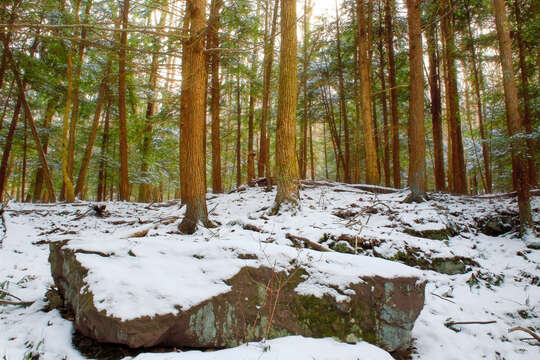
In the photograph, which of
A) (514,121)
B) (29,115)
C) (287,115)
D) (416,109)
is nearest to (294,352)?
(287,115)

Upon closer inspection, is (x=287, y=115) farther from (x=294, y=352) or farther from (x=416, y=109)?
(x=294, y=352)

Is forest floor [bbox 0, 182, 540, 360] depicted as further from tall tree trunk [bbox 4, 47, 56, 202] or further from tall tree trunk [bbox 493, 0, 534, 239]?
tall tree trunk [bbox 4, 47, 56, 202]

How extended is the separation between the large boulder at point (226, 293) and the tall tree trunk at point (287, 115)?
313 centimetres

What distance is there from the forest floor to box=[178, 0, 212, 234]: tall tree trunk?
18.9 inches

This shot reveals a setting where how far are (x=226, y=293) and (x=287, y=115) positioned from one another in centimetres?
482

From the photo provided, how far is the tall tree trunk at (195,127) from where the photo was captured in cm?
499

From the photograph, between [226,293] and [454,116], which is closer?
[226,293]

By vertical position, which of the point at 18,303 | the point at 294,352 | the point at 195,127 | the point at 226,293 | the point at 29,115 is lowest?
the point at 294,352

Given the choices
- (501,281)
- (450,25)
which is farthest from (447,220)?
(450,25)

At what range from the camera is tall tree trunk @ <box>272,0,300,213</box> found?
637cm

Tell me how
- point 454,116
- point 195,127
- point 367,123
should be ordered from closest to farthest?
point 195,127, point 367,123, point 454,116

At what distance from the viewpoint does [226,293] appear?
8.29ft

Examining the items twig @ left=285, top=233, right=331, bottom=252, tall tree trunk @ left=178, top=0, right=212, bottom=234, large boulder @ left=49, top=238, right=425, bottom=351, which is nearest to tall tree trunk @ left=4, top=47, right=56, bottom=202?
tall tree trunk @ left=178, top=0, right=212, bottom=234

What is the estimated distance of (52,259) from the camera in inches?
131
